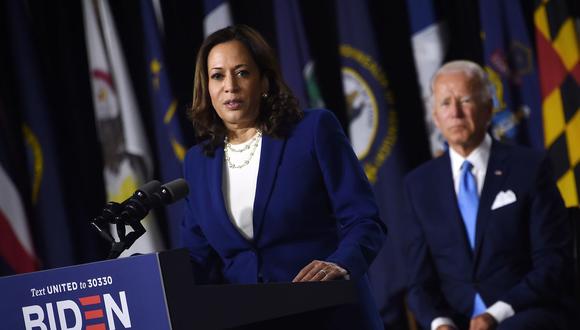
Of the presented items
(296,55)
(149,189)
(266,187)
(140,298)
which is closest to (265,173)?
(266,187)

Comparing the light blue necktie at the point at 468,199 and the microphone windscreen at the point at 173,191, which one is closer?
the microphone windscreen at the point at 173,191

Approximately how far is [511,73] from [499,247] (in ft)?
4.42

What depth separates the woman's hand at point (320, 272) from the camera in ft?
4.86

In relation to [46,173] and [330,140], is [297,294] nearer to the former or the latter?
[330,140]

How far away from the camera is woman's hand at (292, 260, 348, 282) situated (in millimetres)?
1480

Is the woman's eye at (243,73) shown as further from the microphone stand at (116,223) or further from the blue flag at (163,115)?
the blue flag at (163,115)

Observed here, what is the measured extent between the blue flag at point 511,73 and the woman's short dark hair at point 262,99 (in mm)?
2196

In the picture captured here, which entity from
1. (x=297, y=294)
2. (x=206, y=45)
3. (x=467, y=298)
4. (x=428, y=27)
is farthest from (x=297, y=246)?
(x=428, y=27)

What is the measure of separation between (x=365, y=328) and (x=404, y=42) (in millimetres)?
2577

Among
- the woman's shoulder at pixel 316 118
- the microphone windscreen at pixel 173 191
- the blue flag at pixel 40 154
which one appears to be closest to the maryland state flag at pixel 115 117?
the blue flag at pixel 40 154

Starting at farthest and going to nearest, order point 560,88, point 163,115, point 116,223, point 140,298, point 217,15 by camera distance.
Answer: point 163,115 < point 217,15 < point 560,88 < point 116,223 < point 140,298

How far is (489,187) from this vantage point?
290cm

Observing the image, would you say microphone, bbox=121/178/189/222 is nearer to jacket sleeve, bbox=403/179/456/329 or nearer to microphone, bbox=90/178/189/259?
microphone, bbox=90/178/189/259

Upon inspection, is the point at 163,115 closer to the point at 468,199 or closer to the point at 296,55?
the point at 296,55
